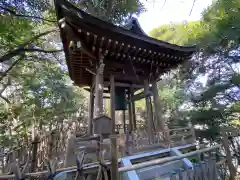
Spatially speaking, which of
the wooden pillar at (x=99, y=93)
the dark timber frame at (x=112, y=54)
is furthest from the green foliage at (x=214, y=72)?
the wooden pillar at (x=99, y=93)

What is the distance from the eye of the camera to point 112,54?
5430 millimetres

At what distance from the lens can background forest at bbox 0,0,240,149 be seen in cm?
723

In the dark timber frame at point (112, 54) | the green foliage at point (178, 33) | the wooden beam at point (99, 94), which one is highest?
the green foliage at point (178, 33)

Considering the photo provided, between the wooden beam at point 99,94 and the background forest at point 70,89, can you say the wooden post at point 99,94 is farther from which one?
the background forest at point 70,89

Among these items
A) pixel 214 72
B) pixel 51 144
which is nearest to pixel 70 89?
pixel 51 144

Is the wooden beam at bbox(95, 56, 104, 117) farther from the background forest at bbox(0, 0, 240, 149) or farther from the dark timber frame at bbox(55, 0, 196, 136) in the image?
the background forest at bbox(0, 0, 240, 149)

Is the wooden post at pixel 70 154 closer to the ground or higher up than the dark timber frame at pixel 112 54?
closer to the ground

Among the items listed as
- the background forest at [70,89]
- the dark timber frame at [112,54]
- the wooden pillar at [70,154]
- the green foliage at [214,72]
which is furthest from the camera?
the green foliage at [214,72]

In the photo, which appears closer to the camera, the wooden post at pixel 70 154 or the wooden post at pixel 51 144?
the wooden post at pixel 70 154

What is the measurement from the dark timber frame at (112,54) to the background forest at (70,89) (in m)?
2.45

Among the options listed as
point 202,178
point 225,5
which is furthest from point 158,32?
point 202,178

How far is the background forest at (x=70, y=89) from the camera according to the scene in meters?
7.23

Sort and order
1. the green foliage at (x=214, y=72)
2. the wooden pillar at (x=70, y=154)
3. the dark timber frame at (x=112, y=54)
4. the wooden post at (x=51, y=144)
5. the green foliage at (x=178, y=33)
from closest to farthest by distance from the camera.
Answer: the wooden pillar at (x=70, y=154) < the dark timber frame at (x=112, y=54) < the wooden post at (x=51, y=144) < the green foliage at (x=214, y=72) < the green foliage at (x=178, y=33)

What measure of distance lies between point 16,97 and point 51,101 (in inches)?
111
